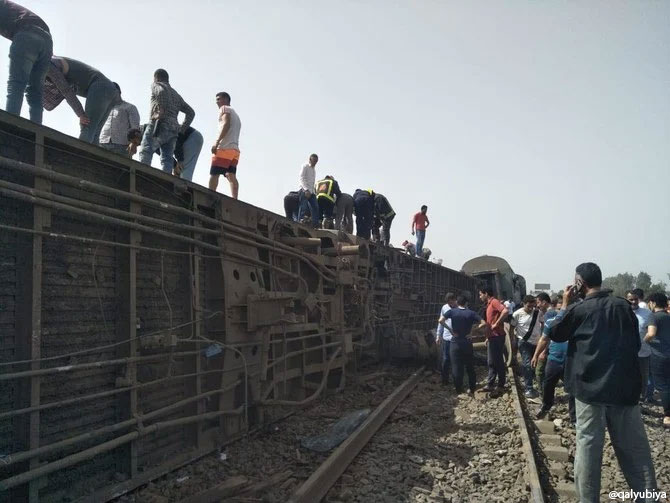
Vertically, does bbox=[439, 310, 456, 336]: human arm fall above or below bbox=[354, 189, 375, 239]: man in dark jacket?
below

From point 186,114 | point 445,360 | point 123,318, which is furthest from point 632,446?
point 186,114

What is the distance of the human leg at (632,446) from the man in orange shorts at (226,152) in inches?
210

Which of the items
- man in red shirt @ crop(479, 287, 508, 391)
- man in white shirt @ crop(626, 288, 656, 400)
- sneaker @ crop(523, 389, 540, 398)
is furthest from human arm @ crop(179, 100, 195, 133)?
sneaker @ crop(523, 389, 540, 398)

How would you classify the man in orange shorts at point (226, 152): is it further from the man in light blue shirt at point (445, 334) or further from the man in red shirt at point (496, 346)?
the man in red shirt at point (496, 346)

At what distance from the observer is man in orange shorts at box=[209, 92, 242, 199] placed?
23.0 feet

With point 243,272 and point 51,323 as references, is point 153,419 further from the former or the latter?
point 243,272

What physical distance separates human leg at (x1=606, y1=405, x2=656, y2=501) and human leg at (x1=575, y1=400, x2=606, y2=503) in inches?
3.7

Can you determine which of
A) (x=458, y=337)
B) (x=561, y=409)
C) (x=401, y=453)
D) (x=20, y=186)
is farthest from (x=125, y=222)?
(x=561, y=409)

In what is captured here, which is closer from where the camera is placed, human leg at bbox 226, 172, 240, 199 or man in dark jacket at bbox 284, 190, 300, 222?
human leg at bbox 226, 172, 240, 199

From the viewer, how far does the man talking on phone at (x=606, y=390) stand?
3666 mm

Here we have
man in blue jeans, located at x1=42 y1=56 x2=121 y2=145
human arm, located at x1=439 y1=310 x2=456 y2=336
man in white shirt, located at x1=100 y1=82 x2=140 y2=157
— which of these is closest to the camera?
man in blue jeans, located at x1=42 y1=56 x2=121 y2=145

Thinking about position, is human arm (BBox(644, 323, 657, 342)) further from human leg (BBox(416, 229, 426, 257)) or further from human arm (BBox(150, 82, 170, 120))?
human leg (BBox(416, 229, 426, 257))

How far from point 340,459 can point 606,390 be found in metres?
2.57

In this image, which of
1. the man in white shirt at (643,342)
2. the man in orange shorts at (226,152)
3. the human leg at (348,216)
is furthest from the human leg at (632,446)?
the human leg at (348,216)
